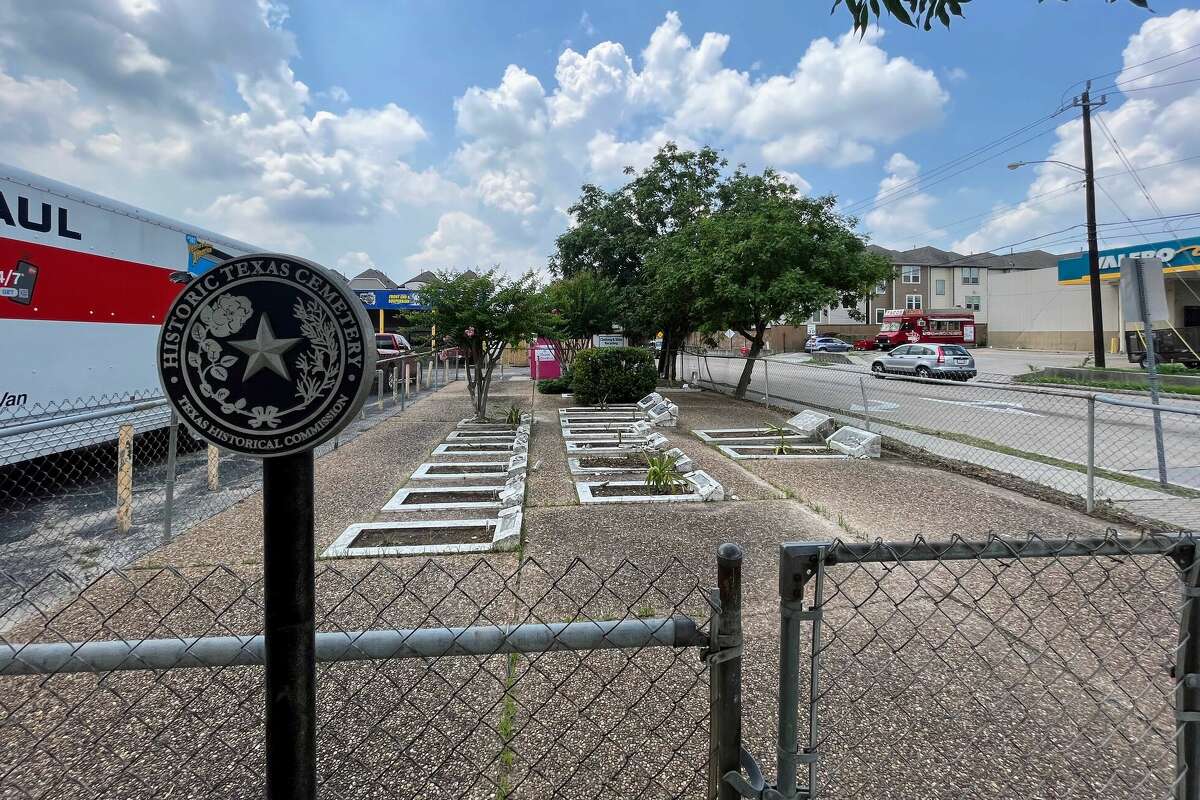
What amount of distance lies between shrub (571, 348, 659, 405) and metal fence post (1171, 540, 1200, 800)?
12749mm

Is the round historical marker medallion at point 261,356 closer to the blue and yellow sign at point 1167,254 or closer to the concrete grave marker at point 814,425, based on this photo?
the concrete grave marker at point 814,425

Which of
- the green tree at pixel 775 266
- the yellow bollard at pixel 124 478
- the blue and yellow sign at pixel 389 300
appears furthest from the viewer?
the blue and yellow sign at pixel 389 300

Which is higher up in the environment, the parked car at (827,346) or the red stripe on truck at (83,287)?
the parked car at (827,346)

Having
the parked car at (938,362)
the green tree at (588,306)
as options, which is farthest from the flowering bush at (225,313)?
the parked car at (938,362)

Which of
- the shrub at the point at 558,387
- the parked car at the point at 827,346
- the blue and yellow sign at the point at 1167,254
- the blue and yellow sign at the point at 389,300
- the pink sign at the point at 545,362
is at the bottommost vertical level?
the shrub at the point at 558,387

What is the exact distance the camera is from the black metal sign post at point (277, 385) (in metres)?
1.28

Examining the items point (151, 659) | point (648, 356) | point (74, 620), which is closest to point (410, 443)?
point (74, 620)

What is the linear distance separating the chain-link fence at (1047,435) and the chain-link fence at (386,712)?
521cm

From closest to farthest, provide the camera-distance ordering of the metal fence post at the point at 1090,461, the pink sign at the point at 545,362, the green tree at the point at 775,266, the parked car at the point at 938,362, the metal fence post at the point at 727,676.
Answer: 1. the metal fence post at the point at 727,676
2. the metal fence post at the point at 1090,461
3. the green tree at the point at 775,266
4. the pink sign at the point at 545,362
5. the parked car at the point at 938,362

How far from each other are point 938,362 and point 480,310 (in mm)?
19824

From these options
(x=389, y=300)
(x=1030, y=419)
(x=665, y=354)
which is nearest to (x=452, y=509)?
(x=1030, y=419)

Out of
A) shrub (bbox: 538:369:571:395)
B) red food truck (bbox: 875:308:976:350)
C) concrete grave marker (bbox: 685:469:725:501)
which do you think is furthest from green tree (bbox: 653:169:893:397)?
red food truck (bbox: 875:308:976:350)

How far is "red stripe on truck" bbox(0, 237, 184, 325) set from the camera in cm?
544

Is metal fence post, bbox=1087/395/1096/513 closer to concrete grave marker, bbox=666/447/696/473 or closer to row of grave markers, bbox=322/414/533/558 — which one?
concrete grave marker, bbox=666/447/696/473
